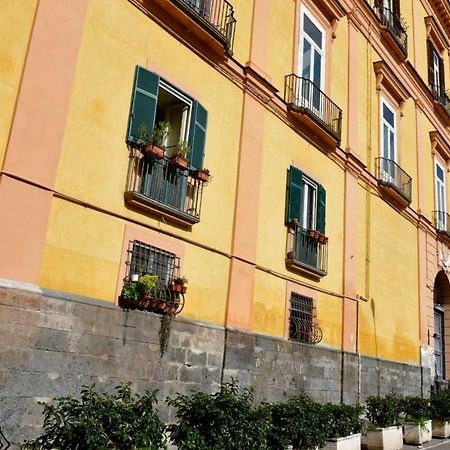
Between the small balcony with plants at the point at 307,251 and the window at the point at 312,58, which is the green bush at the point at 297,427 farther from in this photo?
the window at the point at 312,58

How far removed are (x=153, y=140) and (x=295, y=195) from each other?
4.09 m

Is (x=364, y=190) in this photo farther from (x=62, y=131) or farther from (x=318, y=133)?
(x=62, y=131)

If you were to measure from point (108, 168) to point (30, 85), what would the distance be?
1.53m

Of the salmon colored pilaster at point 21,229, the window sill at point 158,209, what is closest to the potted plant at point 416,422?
the window sill at point 158,209

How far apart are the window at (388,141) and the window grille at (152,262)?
9.07 metres

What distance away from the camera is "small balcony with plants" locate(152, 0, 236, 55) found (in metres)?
9.24

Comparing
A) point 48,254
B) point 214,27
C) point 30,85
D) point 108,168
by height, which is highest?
point 214,27

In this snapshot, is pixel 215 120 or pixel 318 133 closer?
pixel 215 120

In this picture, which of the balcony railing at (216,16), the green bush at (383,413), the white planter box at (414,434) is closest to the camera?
the balcony railing at (216,16)

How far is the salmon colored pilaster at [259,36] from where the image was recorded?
36.3 feet

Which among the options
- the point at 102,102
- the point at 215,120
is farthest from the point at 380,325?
the point at 102,102

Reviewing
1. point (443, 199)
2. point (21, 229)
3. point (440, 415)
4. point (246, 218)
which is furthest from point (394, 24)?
point (21, 229)

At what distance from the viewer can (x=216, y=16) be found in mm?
10305

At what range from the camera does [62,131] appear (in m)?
7.32
